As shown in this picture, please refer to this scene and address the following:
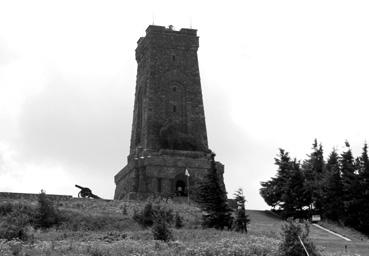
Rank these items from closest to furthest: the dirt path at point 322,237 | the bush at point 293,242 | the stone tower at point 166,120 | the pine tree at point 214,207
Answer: the bush at point 293,242, the dirt path at point 322,237, the pine tree at point 214,207, the stone tower at point 166,120

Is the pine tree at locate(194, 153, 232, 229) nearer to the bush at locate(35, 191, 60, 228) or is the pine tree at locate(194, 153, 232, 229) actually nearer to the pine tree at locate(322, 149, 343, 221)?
the bush at locate(35, 191, 60, 228)

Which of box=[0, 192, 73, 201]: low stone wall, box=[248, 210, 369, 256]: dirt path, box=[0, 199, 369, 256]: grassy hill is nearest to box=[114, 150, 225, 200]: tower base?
box=[248, 210, 369, 256]: dirt path

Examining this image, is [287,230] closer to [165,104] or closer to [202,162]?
[202,162]

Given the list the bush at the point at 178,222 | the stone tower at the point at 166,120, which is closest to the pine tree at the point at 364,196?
the stone tower at the point at 166,120

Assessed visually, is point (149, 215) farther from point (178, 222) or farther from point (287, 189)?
point (287, 189)

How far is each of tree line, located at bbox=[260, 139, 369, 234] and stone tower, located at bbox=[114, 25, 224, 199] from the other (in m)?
4.72

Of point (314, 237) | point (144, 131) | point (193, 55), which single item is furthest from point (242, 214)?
point (193, 55)

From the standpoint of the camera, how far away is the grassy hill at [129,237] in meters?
23.9

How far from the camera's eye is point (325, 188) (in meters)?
44.1

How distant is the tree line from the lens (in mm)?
42156

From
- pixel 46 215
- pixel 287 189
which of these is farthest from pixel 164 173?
pixel 46 215

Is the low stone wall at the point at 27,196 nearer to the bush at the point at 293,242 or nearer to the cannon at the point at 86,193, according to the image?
the cannon at the point at 86,193

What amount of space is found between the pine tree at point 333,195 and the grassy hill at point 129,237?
2983mm

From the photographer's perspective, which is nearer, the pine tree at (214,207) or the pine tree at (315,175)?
the pine tree at (214,207)
